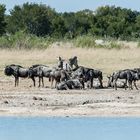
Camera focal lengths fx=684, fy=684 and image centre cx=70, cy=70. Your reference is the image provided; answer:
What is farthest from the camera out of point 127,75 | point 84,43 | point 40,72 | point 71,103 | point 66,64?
point 84,43

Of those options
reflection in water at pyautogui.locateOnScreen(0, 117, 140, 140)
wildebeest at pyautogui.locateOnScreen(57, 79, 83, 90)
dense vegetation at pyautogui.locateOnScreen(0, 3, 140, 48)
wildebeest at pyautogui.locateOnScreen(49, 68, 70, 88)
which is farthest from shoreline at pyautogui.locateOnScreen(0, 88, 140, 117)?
dense vegetation at pyautogui.locateOnScreen(0, 3, 140, 48)

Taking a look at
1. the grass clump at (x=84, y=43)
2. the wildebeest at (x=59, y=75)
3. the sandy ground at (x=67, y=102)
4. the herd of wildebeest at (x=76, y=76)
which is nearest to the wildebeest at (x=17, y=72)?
the herd of wildebeest at (x=76, y=76)

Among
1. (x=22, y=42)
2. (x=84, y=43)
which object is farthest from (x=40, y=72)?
(x=84, y=43)

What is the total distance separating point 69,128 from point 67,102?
17.1 ft

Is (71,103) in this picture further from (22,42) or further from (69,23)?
(69,23)

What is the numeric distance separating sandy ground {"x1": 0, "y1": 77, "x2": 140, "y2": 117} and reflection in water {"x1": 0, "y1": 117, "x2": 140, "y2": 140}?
36.4 inches

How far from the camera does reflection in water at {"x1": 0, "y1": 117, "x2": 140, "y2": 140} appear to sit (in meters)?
15.2

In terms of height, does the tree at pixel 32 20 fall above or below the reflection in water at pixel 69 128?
above

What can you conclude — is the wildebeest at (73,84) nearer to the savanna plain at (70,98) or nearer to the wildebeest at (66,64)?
the savanna plain at (70,98)

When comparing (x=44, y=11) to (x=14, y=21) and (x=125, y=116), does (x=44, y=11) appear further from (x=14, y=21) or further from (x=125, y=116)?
(x=125, y=116)

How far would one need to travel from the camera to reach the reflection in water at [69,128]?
50.0 feet

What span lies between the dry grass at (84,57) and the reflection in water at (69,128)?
13.1m

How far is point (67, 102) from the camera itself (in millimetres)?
21766

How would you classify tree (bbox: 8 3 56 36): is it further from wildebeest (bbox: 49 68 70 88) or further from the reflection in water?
the reflection in water
